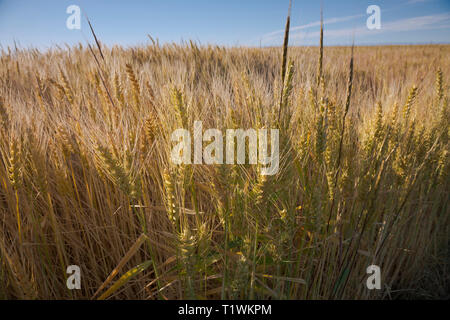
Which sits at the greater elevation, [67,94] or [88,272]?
[67,94]

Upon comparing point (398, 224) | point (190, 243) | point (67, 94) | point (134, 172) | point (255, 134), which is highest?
point (67, 94)

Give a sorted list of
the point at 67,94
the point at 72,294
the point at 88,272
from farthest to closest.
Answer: the point at 67,94
the point at 88,272
the point at 72,294

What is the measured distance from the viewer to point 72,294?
0.97 metres

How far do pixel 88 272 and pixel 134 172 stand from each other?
628 mm

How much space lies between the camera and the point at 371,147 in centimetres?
108

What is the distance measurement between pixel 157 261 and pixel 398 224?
4.01 ft

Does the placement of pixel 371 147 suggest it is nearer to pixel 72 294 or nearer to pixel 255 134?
pixel 255 134
